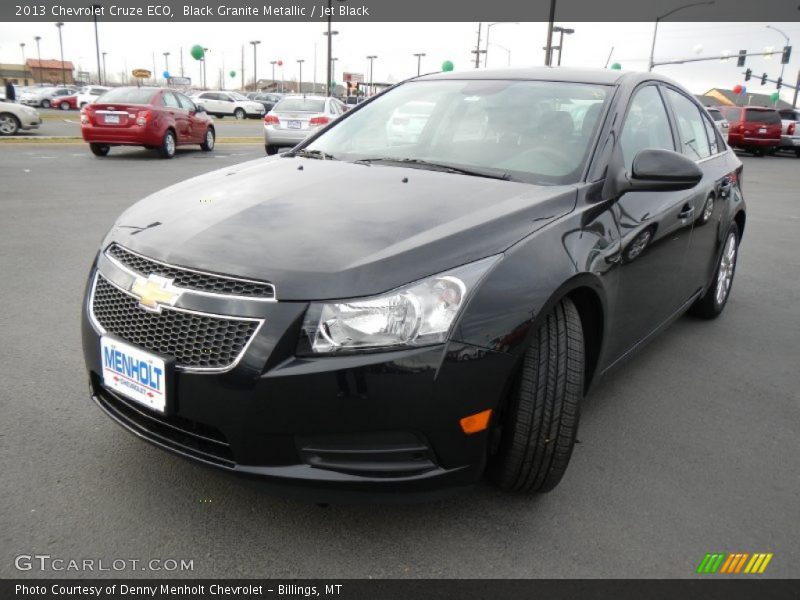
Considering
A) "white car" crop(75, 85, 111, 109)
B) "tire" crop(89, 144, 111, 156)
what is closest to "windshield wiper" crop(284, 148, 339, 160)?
"tire" crop(89, 144, 111, 156)

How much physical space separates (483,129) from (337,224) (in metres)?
1.22

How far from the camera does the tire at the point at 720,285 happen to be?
4.60 m

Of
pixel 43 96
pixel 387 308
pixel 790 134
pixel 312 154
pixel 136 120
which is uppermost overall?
pixel 312 154

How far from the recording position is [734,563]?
2246 millimetres

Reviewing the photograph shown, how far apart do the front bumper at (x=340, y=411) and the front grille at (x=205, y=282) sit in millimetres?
55

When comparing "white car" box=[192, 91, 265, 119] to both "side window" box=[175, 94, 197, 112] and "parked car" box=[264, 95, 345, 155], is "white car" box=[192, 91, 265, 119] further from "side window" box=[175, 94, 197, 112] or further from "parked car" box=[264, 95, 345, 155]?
"parked car" box=[264, 95, 345, 155]

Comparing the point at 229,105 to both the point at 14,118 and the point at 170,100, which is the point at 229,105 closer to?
the point at 14,118

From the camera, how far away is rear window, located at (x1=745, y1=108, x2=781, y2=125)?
24.1 m

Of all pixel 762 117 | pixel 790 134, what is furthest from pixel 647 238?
pixel 790 134

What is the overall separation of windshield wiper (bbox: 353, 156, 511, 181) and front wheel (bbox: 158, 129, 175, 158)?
40.9 feet

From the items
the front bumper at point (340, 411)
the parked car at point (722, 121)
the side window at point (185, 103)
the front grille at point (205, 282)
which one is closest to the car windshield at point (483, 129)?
the front bumper at point (340, 411)

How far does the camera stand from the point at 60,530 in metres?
2.25
